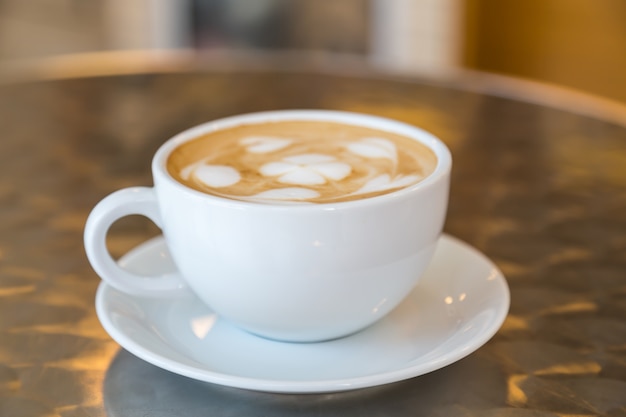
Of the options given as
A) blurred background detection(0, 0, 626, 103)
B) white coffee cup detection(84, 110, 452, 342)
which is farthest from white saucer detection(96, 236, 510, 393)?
blurred background detection(0, 0, 626, 103)

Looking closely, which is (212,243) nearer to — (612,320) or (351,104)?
(612,320)

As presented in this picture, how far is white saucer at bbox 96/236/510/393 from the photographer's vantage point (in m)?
0.51

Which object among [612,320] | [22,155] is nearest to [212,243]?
[612,320]

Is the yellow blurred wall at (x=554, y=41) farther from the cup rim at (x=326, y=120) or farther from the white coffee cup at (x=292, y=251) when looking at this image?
the white coffee cup at (x=292, y=251)

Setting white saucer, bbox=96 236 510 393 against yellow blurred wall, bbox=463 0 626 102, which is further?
yellow blurred wall, bbox=463 0 626 102

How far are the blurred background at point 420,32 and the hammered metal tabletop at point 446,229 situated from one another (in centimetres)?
109

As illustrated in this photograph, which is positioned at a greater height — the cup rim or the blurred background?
the cup rim

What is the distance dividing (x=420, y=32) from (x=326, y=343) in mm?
1830

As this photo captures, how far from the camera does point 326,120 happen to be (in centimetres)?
72

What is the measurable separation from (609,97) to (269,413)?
1996 mm

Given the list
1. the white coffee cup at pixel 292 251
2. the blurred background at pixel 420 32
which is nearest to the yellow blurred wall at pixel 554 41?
the blurred background at pixel 420 32

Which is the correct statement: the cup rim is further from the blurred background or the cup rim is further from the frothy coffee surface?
Answer: the blurred background

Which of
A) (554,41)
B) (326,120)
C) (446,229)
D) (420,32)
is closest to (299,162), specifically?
(326,120)

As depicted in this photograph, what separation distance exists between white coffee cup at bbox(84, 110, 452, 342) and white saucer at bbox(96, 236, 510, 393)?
2 centimetres
